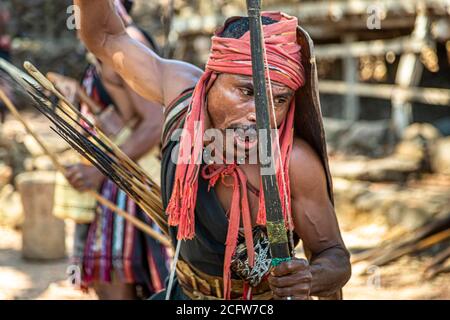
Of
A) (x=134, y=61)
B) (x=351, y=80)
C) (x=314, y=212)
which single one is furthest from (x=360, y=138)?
(x=314, y=212)

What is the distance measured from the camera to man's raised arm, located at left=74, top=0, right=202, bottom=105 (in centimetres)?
292

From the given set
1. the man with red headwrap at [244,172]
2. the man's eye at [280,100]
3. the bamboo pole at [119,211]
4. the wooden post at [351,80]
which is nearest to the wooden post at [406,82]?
the wooden post at [351,80]

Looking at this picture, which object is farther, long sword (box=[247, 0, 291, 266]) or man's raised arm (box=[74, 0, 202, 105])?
man's raised arm (box=[74, 0, 202, 105])

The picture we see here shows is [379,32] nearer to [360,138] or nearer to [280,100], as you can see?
[360,138]

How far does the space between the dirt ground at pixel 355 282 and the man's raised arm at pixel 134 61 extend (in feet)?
11.1

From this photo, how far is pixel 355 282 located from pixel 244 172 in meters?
4.43

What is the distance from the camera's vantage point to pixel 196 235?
266 cm

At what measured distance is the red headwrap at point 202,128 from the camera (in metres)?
2.47

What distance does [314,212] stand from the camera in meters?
2.60

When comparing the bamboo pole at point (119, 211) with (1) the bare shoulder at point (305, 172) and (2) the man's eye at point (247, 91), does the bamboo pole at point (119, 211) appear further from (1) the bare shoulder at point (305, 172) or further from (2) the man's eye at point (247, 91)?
(2) the man's eye at point (247, 91)

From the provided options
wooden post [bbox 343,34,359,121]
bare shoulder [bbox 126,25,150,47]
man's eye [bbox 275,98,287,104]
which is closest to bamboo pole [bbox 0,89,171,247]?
bare shoulder [bbox 126,25,150,47]

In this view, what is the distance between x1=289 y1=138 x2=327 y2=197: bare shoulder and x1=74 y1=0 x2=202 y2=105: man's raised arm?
1.82 ft

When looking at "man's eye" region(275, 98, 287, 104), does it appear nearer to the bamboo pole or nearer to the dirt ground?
the bamboo pole
